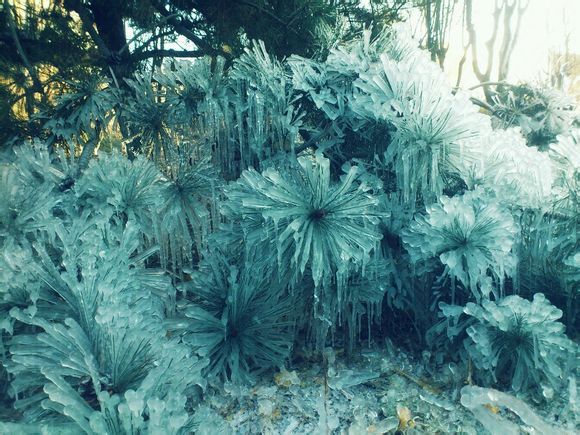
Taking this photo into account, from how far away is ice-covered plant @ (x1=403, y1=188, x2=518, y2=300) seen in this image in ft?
3.21

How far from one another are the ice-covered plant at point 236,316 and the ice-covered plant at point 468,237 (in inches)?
13.5

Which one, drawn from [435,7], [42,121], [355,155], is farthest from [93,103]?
[435,7]

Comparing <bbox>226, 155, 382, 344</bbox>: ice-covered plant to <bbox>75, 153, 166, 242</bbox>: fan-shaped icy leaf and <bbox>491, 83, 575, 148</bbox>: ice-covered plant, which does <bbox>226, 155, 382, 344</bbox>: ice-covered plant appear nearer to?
<bbox>75, 153, 166, 242</bbox>: fan-shaped icy leaf

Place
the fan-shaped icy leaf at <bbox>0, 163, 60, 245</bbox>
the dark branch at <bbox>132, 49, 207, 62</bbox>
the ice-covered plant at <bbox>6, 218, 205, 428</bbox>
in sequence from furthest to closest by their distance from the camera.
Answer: the dark branch at <bbox>132, 49, 207, 62</bbox> → the fan-shaped icy leaf at <bbox>0, 163, 60, 245</bbox> → the ice-covered plant at <bbox>6, 218, 205, 428</bbox>

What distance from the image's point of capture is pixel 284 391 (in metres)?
1.11

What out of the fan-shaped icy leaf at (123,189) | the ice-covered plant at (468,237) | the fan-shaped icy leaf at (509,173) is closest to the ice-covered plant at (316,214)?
the ice-covered plant at (468,237)

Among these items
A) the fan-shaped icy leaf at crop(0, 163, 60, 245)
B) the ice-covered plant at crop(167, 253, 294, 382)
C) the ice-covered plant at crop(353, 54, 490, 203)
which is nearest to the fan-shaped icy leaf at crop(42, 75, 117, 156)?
the fan-shaped icy leaf at crop(0, 163, 60, 245)

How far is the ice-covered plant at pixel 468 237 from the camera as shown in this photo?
3.21 feet

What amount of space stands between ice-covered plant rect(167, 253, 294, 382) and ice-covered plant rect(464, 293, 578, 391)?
0.42m

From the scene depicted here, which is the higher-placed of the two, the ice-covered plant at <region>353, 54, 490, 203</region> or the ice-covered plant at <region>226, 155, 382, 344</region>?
the ice-covered plant at <region>353, 54, 490, 203</region>

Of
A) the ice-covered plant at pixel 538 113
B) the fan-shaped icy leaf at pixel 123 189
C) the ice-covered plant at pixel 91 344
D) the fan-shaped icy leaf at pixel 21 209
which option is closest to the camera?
the ice-covered plant at pixel 91 344

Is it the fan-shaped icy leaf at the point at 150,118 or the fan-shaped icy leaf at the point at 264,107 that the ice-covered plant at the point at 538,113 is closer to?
the fan-shaped icy leaf at the point at 264,107

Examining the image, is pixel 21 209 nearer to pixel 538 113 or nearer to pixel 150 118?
pixel 150 118

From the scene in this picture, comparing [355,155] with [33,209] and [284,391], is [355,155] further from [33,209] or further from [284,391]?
[33,209]
